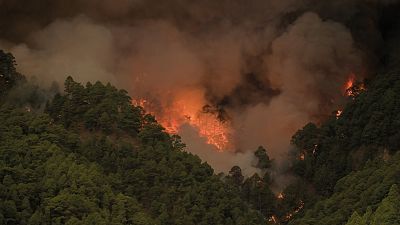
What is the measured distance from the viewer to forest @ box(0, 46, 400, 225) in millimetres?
64688

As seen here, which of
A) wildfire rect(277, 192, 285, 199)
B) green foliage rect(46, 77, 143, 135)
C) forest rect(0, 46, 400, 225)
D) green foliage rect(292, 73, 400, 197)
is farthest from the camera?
wildfire rect(277, 192, 285, 199)

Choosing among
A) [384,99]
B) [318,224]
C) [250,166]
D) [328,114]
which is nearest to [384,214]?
[318,224]

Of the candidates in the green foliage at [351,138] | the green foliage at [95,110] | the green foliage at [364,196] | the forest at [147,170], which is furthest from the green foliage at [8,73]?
the green foliage at [351,138]

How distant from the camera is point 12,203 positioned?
60750mm

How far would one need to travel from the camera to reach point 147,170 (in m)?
76.2

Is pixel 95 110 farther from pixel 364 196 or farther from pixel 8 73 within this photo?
pixel 364 196

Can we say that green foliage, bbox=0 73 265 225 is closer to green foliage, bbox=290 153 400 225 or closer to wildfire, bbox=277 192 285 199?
green foliage, bbox=290 153 400 225

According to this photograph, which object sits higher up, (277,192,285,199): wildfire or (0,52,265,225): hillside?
(277,192,285,199): wildfire

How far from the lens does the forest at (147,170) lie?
64.7 meters

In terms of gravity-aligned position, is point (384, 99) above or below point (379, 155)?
above

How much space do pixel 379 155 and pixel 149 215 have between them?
86.6 ft

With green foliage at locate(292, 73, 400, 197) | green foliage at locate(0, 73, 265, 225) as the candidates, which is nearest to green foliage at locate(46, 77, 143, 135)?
green foliage at locate(0, 73, 265, 225)

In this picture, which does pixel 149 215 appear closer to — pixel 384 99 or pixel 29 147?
pixel 29 147

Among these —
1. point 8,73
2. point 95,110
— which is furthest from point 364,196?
point 8,73
